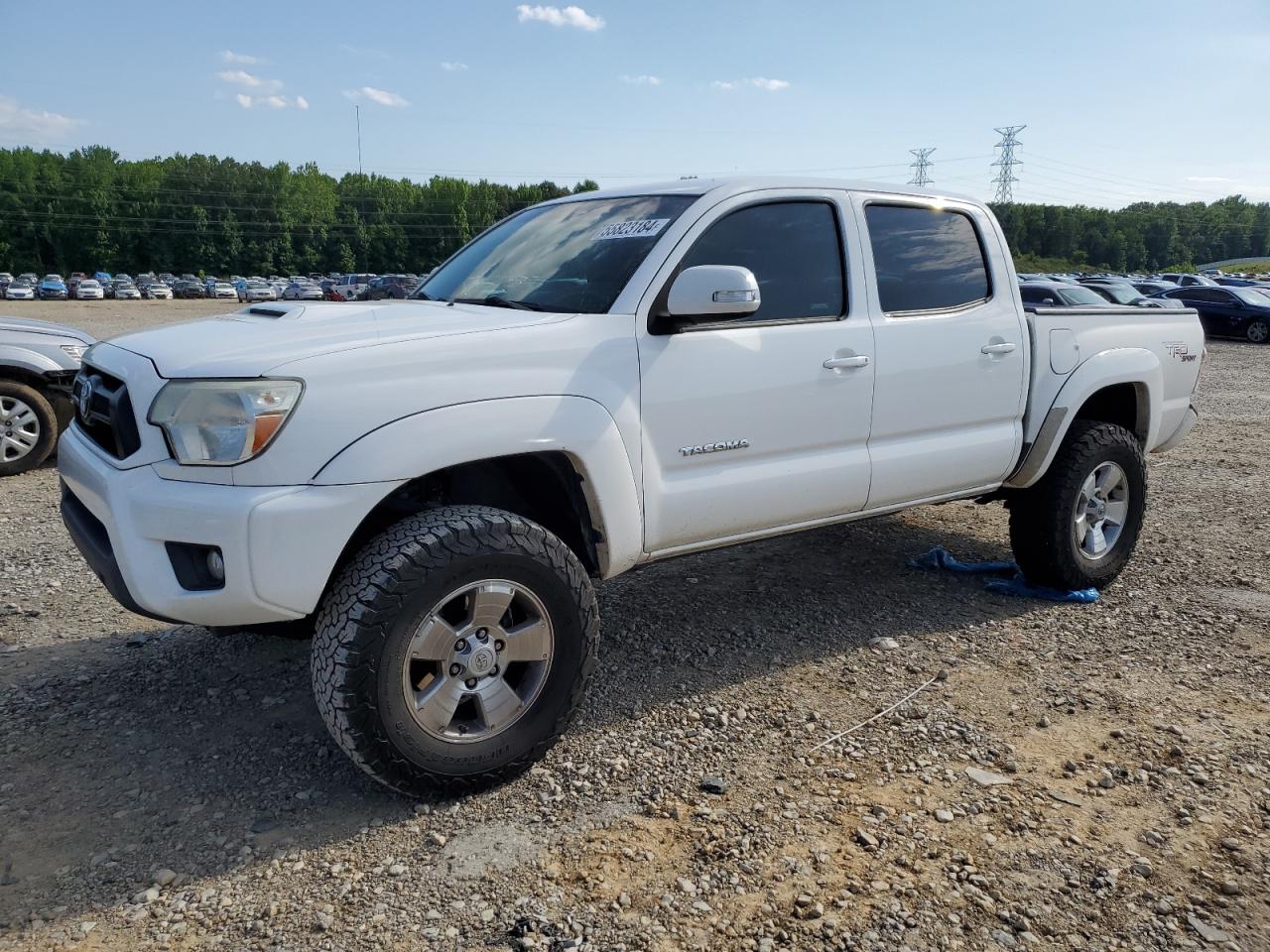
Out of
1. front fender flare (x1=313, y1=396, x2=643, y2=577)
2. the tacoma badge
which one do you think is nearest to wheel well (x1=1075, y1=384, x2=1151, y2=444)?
the tacoma badge

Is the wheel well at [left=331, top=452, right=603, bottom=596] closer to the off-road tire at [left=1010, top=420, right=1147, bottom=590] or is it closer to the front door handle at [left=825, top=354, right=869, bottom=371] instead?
the front door handle at [left=825, top=354, right=869, bottom=371]

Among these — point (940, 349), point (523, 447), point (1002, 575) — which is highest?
point (940, 349)

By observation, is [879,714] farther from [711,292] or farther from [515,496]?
[711,292]

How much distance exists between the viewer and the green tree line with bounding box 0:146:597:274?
95.8 m

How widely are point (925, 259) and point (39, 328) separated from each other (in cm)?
683

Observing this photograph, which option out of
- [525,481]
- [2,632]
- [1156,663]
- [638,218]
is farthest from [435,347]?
[1156,663]

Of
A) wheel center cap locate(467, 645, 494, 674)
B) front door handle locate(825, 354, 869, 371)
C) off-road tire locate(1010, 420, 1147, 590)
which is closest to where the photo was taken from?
wheel center cap locate(467, 645, 494, 674)

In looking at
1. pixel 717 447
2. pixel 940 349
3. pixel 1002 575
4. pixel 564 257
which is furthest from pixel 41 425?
pixel 1002 575

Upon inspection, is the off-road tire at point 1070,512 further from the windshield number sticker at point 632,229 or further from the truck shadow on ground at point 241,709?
the windshield number sticker at point 632,229

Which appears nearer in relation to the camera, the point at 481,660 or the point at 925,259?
the point at 481,660

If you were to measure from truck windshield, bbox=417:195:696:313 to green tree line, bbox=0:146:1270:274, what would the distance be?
315 feet

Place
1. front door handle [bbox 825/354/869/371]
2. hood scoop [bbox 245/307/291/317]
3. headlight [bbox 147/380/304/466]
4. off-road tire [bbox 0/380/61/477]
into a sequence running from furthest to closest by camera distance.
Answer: off-road tire [bbox 0/380/61/477], front door handle [bbox 825/354/869/371], hood scoop [bbox 245/307/291/317], headlight [bbox 147/380/304/466]

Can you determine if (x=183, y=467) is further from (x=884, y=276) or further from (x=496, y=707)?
(x=884, y=276)

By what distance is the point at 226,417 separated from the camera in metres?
2.58
